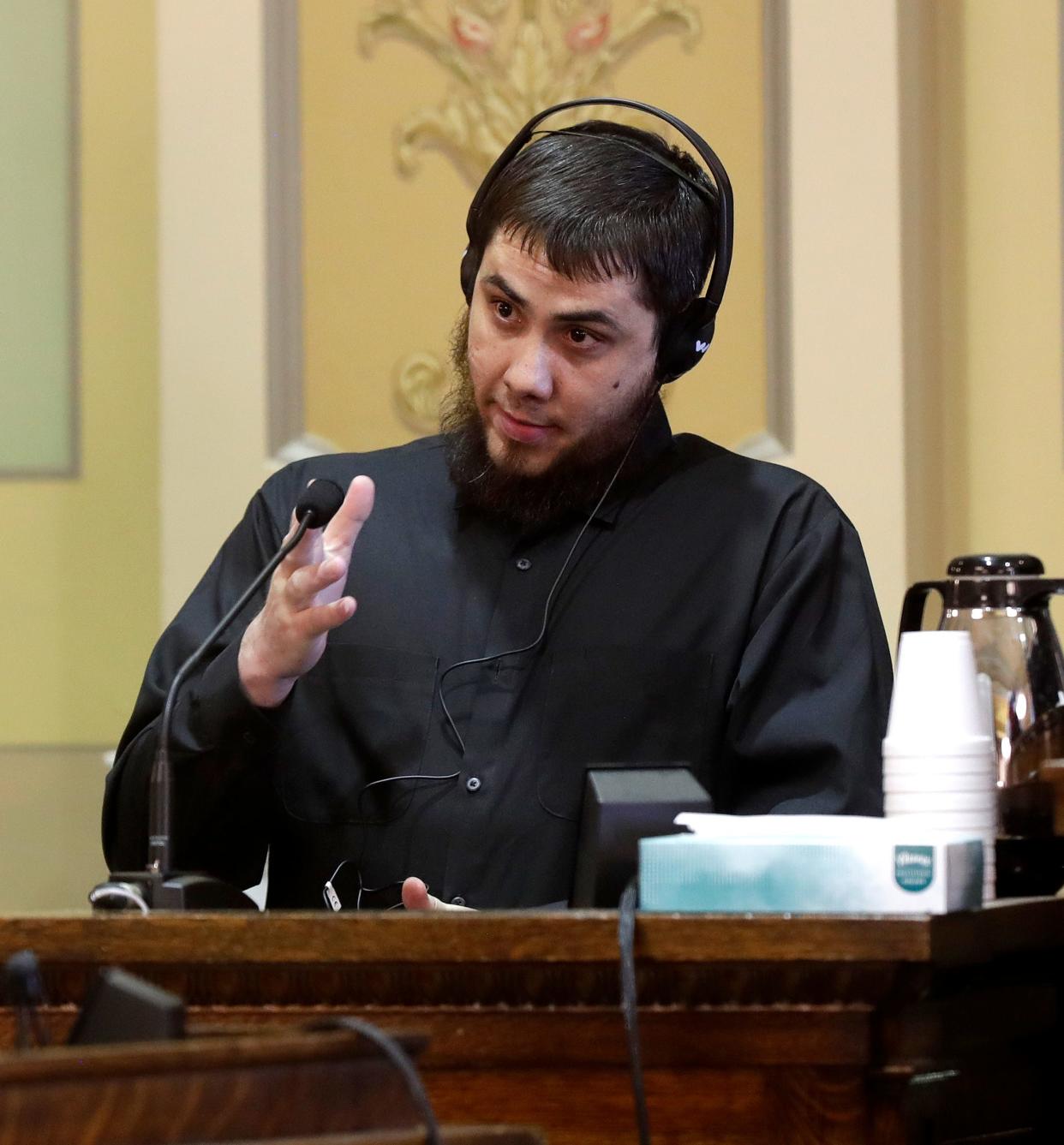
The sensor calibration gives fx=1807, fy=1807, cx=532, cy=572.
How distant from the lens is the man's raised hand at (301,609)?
1.47m

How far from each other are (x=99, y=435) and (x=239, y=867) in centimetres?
108

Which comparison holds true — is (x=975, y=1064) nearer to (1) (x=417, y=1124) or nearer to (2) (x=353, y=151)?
(1) (x=417, y=1124)

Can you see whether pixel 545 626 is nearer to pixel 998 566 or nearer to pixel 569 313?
pixel 569 313

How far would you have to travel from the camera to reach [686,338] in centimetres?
196

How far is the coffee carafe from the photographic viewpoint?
150cm

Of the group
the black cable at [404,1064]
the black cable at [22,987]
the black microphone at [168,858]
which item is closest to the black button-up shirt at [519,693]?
the black microphone at [168,858]

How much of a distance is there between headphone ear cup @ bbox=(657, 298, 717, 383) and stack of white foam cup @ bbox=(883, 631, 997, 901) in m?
0.80

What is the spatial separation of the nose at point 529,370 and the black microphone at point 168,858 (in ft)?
1.62

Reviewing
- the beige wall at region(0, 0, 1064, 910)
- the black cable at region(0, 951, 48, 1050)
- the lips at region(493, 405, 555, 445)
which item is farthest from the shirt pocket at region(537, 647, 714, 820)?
the black cable at region(0, 951, 48, 1050)

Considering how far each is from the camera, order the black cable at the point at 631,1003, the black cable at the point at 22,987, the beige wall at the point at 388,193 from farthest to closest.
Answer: the beige wall at the point at 388,193 → the black cable at the point at 631,1003 → the black cable at the point at 22,987

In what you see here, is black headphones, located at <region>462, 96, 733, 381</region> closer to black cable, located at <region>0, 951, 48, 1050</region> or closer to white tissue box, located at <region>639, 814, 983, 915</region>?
white tissue box, located at <region>639, 814, 983, 915</region>

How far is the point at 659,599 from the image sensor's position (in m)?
1.91

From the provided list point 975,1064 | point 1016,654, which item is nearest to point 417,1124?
point 975,1064

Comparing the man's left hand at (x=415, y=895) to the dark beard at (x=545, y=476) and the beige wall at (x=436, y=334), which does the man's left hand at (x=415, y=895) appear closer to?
the dark beard at (x=545, y=476)
